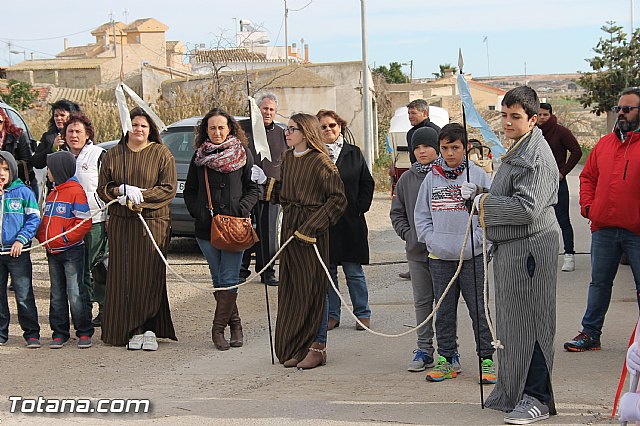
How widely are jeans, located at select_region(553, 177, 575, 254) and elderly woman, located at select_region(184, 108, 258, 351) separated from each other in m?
4.49

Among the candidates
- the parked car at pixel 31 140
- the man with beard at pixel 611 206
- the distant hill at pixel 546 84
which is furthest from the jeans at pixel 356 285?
the distant hill at pixel 546 84

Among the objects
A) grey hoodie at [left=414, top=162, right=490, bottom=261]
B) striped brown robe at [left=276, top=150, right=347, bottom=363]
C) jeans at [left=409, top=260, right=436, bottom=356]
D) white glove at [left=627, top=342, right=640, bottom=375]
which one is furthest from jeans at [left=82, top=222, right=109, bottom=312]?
white glove at [left=627, top=342, right=640, bottom=375]

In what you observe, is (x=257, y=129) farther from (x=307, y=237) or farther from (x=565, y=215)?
(x=565, y=215)

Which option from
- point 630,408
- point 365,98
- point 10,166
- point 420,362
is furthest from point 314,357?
point 365,98

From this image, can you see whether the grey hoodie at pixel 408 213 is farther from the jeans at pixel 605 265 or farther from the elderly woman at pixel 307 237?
the jeans at pixel 605 265

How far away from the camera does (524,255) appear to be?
6.07m

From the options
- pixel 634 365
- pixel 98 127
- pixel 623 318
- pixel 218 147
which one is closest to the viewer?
pixel 634 365

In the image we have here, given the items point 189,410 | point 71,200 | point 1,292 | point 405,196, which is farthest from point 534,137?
point 1,292

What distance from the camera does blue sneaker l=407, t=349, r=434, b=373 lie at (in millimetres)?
7328

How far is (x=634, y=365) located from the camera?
4367mm

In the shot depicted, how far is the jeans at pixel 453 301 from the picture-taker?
7.05 meters

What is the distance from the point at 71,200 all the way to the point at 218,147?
Result: 1.45m

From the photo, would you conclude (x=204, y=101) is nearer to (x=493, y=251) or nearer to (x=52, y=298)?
(x=52, y=298)

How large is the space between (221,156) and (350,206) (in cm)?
135
